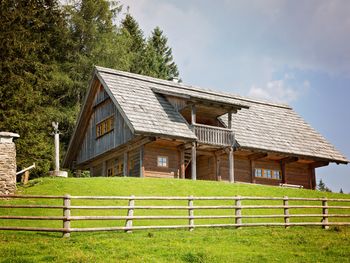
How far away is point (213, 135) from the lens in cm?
3216

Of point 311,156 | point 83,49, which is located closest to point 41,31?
point 83,49

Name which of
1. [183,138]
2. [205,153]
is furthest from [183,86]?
[183,138]

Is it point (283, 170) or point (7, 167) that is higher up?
point (283, 170)

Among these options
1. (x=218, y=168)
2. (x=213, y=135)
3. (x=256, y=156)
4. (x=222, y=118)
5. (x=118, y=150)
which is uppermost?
(x=222, y=118)

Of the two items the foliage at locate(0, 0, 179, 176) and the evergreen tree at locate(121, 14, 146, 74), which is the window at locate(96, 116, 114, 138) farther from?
the evergreen tree at locate(121, 14, 146, 74)

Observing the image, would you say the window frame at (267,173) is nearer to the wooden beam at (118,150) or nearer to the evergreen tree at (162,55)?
the wooden beam at (118,150)

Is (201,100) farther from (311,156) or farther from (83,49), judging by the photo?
(83,49)

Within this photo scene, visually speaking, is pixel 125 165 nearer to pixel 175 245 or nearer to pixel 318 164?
pixel 318 164

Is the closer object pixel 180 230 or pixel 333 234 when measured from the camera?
pixel 180 230

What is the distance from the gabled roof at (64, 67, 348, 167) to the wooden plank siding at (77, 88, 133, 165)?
1326 millimetres

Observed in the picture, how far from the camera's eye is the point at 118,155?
33812 mm

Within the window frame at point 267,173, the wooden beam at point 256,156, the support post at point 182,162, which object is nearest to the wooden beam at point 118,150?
the support post at point 182,162

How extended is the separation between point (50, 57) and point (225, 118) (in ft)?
59.2

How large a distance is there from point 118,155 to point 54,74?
41.8 ft
